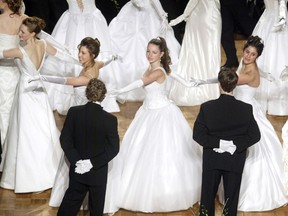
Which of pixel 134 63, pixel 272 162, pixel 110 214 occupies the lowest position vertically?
pixel 110 214

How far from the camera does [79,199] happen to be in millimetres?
6617

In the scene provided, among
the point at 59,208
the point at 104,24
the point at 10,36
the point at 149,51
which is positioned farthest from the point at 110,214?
the point at 104,24

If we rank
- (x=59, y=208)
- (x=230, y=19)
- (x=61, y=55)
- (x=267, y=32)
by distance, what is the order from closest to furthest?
(x=59, y=208) < (x=61, y=55) < (x=267, y=32) < (x=230, y=19)

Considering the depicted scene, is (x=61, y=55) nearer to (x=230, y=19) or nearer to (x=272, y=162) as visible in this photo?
(x=272, y=162)

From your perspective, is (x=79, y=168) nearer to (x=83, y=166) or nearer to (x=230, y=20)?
(x=83, y=166)

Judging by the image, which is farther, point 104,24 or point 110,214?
point 104,24

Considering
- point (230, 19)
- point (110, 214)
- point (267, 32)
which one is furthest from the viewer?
point (230, 19)

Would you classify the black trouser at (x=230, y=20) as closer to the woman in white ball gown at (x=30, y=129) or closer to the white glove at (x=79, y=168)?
the woman in white ball gown at (x=30, y=129)

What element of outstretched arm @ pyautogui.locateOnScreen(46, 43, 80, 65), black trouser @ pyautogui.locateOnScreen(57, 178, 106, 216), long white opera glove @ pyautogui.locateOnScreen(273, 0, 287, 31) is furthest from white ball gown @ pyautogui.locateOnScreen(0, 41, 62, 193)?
long white opera glove @ pyautogui.locateOnScreen(273, 0, 287, 31)

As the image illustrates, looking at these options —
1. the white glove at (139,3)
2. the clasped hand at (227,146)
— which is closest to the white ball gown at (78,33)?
the white glove at (139,3)

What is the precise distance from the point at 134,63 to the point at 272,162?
2.96m

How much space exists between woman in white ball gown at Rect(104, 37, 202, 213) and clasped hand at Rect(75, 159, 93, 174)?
2.27 ft

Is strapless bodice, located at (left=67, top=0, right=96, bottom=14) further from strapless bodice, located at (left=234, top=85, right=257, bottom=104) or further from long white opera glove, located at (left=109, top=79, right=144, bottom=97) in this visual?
strapless bodice, located at (left=234, top=85, right=257, bottom=104)

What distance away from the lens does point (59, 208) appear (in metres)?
6.66
